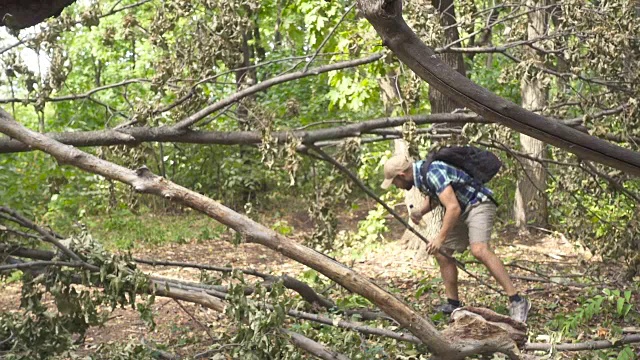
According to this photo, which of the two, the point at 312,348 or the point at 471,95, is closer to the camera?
the point at 471,95

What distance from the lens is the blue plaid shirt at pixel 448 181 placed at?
6.86m

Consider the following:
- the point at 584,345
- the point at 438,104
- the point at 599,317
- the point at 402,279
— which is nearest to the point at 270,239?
the point at 584,345

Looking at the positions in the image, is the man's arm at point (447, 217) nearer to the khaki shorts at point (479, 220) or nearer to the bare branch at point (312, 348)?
the khaki shorts at point (479, 220)

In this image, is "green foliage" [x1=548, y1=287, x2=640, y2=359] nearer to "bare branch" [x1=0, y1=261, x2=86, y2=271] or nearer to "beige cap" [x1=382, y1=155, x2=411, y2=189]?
"beige cap" [x1=382, y1=155, x2=411, y2=189]

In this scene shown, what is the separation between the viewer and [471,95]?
320 cm

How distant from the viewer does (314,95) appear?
18828 millimetres

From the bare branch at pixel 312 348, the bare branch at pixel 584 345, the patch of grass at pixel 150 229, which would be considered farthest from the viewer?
the patch of grass at pixel 150 229

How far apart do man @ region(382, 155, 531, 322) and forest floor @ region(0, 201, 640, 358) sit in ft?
1.16

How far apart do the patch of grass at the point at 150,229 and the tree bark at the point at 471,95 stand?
9668 millimetres

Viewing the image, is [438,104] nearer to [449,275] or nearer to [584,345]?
[449,275]

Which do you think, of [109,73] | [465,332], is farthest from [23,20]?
[109,73]

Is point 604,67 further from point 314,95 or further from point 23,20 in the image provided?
point 314,95

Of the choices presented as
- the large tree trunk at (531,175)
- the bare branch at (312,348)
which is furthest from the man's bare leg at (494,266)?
the large tree trunk at (531,175)

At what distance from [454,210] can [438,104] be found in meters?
3.59
